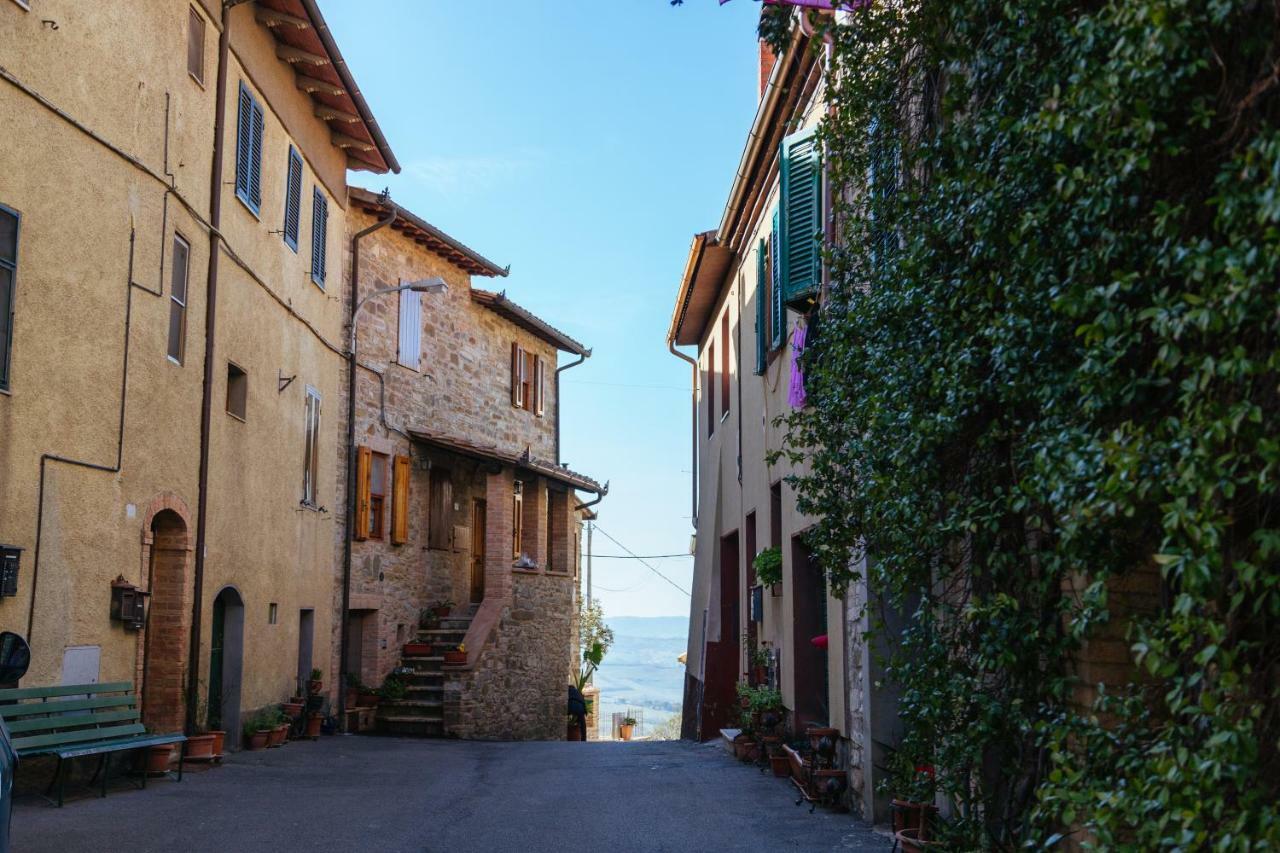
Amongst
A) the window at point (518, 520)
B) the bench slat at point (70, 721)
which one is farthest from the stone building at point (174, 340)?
the window at point (518, 520)

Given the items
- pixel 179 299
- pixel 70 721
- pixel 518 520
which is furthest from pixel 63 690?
pixel 518 520

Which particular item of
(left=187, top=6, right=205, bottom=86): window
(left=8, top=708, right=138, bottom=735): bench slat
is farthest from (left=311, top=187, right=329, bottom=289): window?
(left=8, top=708, right=138, bottom=735): bench slat

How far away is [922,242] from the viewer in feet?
18.3

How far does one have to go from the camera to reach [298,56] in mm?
16109

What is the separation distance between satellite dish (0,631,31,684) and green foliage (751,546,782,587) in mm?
8628

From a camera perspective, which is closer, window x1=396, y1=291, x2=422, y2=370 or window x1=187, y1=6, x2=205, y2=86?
window x1=187, y1=6, x2=205, y2=86

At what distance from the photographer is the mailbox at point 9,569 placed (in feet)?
29.7

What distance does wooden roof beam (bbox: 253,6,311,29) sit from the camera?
1503cm

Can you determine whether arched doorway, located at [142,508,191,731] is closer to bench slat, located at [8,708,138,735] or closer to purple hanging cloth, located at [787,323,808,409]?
bench slat, located at [8,708,138,735]

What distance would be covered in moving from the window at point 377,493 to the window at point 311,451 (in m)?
2.44

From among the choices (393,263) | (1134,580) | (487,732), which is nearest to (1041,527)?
(1134,580)

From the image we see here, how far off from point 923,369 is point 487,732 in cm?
1633

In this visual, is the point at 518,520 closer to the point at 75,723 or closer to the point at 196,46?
the point at 196,46

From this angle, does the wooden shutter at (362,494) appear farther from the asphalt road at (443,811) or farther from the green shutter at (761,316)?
the green shutter at (761,316)
